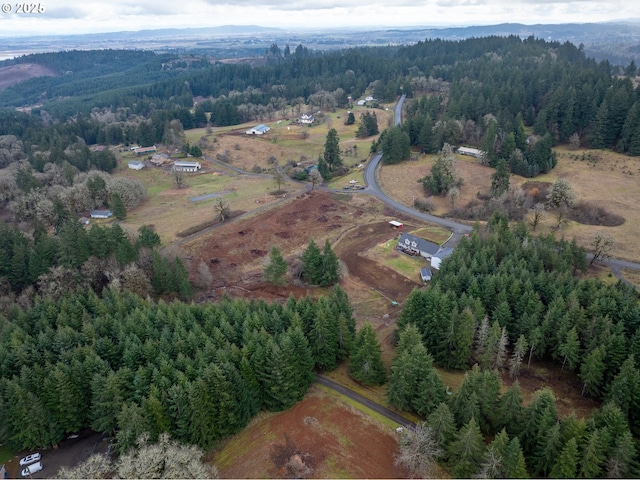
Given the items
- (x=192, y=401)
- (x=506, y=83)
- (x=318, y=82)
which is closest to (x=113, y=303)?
(x=192, y=401)

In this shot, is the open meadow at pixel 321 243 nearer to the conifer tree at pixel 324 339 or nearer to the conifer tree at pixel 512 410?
the conifer tree at pixel 324 339

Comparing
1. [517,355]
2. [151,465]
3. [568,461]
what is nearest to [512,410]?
[568,461]

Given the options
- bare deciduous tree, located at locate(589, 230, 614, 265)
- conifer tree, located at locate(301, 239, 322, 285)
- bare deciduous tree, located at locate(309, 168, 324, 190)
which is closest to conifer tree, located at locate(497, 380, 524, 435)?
conifer tree, located at locate(301, 239, 322, 285)

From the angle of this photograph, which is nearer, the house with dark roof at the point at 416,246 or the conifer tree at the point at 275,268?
the conifer tree at the point at 275,268

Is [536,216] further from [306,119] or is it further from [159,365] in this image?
[306,119]

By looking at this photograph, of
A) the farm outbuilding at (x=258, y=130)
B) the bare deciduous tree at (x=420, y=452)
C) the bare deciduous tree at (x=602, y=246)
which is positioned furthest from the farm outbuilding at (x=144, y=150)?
the bare deciduous tree at (x=420, y=452)

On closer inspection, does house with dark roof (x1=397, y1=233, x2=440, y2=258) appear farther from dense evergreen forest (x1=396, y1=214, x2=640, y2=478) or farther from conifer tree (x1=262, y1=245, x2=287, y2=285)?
conifer tree (x1=262, y1=245, x2=287, y2=285)
